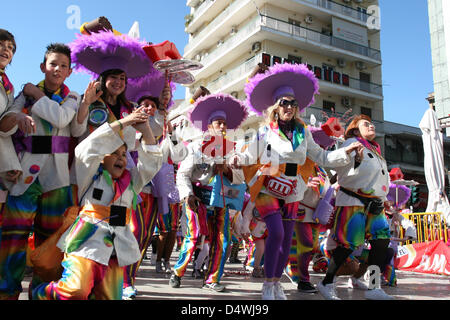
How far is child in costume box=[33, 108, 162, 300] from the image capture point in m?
2.44

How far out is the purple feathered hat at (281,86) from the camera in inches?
167

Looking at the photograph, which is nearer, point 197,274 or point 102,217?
point 102,217

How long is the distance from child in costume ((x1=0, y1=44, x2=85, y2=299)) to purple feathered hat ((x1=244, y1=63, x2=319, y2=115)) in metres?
2.01

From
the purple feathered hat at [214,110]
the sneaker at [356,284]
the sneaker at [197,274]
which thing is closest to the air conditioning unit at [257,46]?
the purple feathered hat at [214,110]

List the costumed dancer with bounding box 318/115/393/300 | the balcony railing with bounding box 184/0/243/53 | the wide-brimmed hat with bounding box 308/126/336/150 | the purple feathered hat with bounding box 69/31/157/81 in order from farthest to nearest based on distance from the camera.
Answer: the balcony railing with bounding box 184/0/243/53 < the wide-brimmed hat with bounding box 308/126/336/150 < the costumed dancer with bounding box 318/115/393/300 < the purple feathered hat with bounding box 69/31/157/81

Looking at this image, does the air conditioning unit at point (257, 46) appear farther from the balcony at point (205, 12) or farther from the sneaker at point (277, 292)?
the sneaker at point (277, 292)

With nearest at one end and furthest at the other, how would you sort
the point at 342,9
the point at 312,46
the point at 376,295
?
1. the point at 376,295
2. the point at 312,46
3. the point at 342,9

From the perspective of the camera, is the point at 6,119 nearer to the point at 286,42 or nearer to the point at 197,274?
the point at 197,274

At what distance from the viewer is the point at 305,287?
4.61 meters

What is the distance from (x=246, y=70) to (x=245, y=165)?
2410cm

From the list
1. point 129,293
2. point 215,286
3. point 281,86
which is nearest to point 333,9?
point 281,86

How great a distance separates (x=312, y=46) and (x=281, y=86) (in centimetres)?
2530

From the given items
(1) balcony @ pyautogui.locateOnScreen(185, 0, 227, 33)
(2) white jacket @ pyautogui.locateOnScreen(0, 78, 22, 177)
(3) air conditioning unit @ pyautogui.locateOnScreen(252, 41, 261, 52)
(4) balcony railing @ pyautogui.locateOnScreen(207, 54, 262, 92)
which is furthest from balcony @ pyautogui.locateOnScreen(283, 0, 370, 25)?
(2) white jacket @ pyautogui.locateOnScreen(0, 78, 22, 177)

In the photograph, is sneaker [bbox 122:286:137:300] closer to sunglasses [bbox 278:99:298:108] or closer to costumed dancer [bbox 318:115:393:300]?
costumed dancer [bbox 318:115:393:300]
